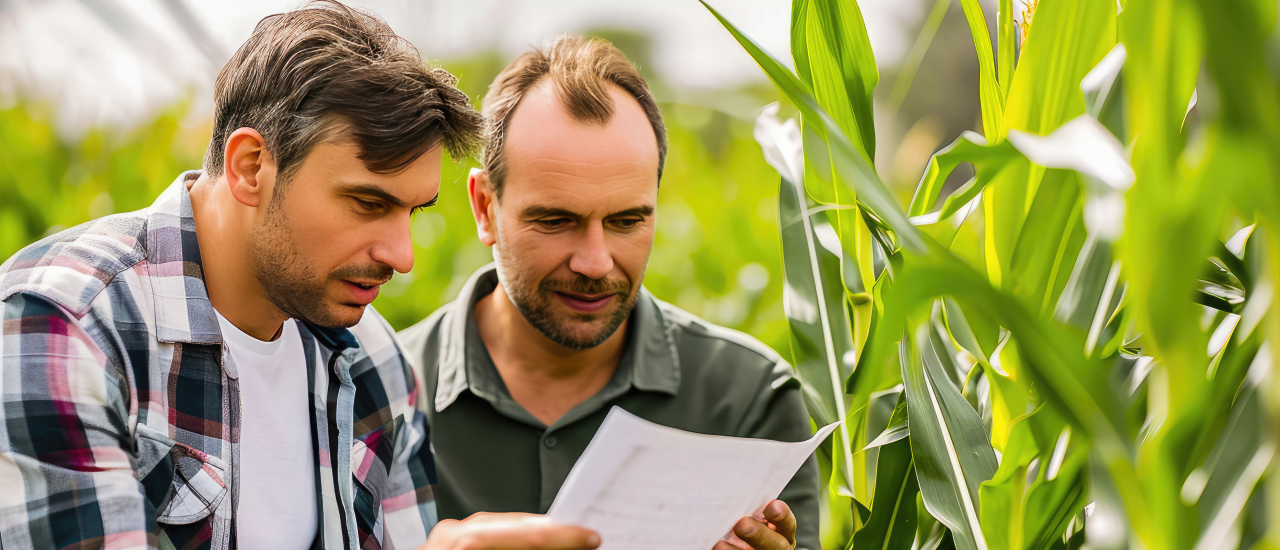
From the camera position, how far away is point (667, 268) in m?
2.26

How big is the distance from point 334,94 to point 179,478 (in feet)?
1.53

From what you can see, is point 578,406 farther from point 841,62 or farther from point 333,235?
point 841,62

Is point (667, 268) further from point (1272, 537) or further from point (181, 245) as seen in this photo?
point (1272, 537)

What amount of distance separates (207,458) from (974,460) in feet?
2.70

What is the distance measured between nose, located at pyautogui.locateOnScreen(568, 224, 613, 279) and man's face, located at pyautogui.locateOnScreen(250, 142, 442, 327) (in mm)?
321

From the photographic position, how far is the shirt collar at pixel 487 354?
1.35 metres

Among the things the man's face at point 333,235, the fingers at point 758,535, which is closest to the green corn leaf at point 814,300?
the fingers at point 758,535

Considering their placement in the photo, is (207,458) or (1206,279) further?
A: (207,458)

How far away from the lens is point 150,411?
85cm

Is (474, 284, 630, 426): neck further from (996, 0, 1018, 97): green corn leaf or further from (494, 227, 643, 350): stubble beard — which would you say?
(996, 0, 1018, 97): green corn leaf

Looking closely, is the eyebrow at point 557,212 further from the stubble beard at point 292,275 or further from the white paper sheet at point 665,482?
the white paper sheet at point 665,482

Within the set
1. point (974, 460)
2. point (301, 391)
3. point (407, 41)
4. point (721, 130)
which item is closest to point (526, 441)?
point (301, 391)

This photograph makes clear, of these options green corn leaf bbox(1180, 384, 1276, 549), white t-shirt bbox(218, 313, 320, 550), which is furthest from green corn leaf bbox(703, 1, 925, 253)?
white t-shirt bbox(218, 313, 320, 550)

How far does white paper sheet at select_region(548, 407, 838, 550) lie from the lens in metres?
0.66
